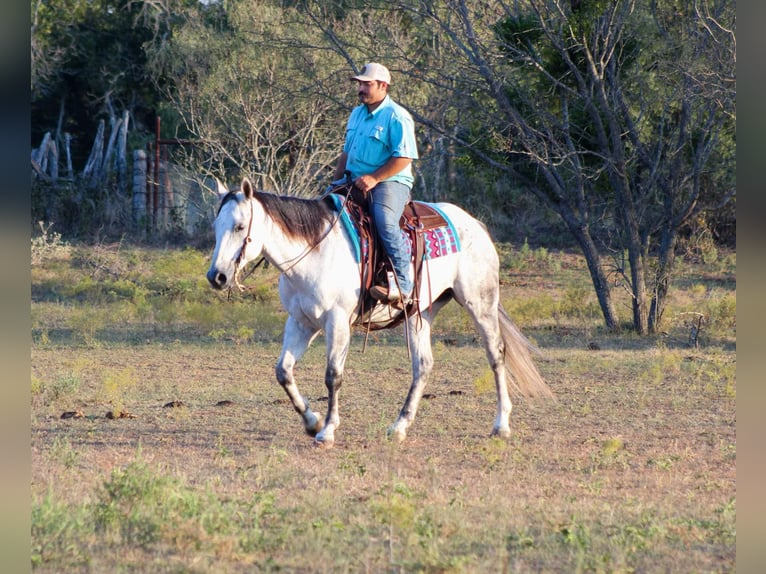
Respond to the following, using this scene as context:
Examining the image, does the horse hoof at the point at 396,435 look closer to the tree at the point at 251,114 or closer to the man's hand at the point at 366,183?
the man's hand at the point at 366,183

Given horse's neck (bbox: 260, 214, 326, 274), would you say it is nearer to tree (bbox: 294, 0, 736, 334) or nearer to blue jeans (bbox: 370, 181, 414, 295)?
blue jeans (bbox: 370, 181, 414, 295)

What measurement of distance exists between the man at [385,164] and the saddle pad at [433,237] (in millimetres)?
180

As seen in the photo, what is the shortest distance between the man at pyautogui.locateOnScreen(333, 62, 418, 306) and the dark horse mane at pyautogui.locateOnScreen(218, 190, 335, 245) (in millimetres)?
367

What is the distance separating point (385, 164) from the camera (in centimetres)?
717

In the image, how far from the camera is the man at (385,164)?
7125 millimetres

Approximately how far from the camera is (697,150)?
493 inches

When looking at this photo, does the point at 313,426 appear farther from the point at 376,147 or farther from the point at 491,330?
the point at 376,147

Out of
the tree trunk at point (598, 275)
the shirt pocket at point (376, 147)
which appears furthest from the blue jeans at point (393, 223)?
the tree trunk at point (598, 275)

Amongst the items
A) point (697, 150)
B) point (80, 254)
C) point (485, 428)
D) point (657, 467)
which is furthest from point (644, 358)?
point (80, 254)

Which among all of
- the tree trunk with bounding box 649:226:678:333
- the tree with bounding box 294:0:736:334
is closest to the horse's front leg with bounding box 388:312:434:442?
the tree with bounding box 294:0:736:334

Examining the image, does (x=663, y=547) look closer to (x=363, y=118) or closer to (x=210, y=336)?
(x=363, y=118)

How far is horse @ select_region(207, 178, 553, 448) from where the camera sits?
21.7 feet

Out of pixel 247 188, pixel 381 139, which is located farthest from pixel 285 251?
pixel 381 139

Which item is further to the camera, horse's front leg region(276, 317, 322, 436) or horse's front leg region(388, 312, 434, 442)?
horse's front leg region(388, 312, 434, 442)
